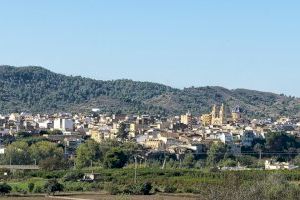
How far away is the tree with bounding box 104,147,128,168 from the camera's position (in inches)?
2653

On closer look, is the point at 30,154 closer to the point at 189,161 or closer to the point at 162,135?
the point at 189,161

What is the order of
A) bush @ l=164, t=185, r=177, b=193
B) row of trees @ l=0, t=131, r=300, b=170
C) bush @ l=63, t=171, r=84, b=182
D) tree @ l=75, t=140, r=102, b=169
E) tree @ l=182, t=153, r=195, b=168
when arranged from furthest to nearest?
tree @ l=182, t=153, r=195, b=168, tree @ l=75, t=140, r=102, b=169, row of trees @ l=0, t=131, r=300, b=170, bush @ l=63, t=171, r=84, b=182, bush @ l=164, t=185, r=177, b=193

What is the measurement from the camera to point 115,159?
67.8 meters

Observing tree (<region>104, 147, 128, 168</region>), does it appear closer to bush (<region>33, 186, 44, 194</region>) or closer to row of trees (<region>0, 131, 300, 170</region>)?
row of trees (<region>0, 131, 300, 170</region>)

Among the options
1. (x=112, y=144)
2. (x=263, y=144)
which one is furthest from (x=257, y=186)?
(x=263, y=144)

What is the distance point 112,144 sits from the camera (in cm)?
7988

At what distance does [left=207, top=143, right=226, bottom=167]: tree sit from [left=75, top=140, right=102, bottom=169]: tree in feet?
30.4

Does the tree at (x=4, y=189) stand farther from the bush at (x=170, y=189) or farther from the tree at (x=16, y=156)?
the tree at (x=16, y=156)

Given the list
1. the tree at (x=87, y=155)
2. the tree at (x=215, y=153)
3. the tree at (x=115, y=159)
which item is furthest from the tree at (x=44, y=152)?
the tree at (x=215, y=153)

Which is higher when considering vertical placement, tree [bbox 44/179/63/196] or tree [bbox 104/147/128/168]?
tree [bbox 104/147/128/168]

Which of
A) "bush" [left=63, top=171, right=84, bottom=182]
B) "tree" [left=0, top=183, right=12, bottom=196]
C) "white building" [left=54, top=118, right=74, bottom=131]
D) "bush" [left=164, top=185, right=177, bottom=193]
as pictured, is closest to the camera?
"tree" [left=0, top=183, right=12, bottom=196]

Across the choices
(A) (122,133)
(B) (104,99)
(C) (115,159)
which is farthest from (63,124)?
(B) (104,99)

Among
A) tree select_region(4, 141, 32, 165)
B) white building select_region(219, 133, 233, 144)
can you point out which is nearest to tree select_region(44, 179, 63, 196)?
tree select_region(4, 141, 32, 165)

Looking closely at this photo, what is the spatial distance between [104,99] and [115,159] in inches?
4420
